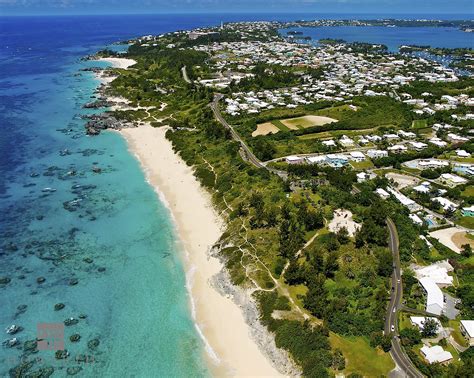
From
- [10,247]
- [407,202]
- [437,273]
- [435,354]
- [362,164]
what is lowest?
[10,247]

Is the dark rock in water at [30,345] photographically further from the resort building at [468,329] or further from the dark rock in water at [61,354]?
the resort building at [468,329]

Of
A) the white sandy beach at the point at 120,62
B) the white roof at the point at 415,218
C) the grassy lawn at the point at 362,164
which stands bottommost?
the white sandy beach at the point at 120,62

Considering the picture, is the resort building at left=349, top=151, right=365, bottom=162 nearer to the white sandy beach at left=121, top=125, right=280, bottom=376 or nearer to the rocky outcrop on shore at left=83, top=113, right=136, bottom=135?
the white sandy beach at left=121, top=125, right=280, bottom=376

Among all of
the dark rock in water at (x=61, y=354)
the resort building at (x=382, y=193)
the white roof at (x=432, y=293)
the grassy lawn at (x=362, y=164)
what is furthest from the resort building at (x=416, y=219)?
the dark rock in water at (x=61, y=354)

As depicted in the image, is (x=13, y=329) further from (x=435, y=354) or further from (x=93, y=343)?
(x=435, y=354)

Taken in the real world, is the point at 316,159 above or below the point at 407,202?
below

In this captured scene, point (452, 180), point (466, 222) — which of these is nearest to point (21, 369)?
point (466, 222)
